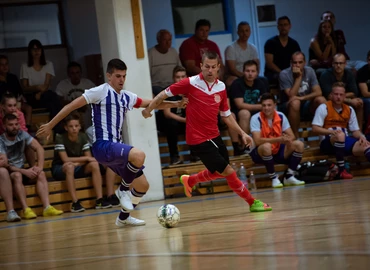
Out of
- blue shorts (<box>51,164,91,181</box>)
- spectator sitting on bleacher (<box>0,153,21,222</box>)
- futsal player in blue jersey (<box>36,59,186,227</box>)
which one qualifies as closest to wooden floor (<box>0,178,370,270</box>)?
futsal player in blue jersey (<box>36,59,186,227</box>)

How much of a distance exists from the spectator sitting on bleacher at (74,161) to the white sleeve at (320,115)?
3.48 metres

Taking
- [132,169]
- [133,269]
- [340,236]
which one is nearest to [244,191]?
[132,169]

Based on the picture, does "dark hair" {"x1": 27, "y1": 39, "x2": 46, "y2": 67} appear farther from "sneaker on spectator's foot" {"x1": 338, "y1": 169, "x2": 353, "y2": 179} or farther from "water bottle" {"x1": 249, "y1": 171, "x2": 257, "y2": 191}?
"sneaker on spectator's foot" {"x1": 338, "y1": 169, "x2": 353, "y2": 179}

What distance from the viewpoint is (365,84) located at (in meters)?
11.8

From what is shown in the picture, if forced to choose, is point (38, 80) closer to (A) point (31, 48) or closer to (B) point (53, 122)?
(A) point (31, 48)

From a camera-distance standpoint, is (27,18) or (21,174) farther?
(27,18)

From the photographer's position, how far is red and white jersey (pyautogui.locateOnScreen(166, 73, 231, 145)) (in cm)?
738

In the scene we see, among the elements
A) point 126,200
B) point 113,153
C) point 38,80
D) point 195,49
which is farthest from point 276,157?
point 113,153

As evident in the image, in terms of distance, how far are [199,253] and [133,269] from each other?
511 mm

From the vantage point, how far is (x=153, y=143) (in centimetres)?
1089

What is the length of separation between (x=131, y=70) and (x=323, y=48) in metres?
3.97

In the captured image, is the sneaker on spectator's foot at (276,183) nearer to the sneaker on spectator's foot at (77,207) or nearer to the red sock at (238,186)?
the sneaker on spectator's foot at (77,207)

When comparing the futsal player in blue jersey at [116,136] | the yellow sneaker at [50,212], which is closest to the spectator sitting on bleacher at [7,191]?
the yellow sneaker at [50,212]

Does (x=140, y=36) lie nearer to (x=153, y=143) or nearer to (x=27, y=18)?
(x=153, y=143)
